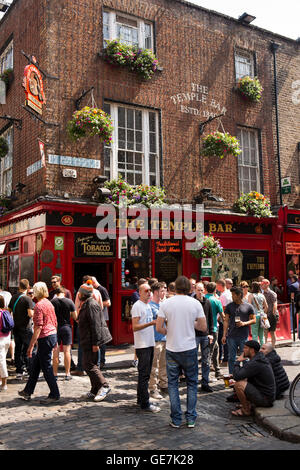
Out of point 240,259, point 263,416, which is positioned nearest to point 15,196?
point 240,259

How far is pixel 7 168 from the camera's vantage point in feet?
48.0

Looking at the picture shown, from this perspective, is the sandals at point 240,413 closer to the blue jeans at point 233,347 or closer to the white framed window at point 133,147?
the blue jeans at point 233,347

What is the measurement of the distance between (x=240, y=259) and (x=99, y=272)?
4820 millimetres

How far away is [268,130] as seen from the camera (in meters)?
15.9

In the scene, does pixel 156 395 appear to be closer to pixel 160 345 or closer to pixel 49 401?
pixel 160 345

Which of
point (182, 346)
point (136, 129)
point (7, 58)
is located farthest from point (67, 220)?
point (7, 58)

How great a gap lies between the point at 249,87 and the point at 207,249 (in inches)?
240

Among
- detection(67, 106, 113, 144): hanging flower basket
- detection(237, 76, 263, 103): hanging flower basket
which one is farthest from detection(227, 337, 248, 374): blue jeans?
detection(237, 76, 263, 103): hanging flower basket

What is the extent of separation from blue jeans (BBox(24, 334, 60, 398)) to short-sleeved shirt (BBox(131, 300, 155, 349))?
4.53ft

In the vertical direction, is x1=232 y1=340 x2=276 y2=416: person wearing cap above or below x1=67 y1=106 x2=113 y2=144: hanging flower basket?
below

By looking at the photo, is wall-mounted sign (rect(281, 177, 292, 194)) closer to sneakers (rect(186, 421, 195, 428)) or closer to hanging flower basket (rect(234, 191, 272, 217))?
hanging flower basket (rect(234, 191, 272, 217))

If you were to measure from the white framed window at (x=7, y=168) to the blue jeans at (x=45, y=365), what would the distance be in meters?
8.79

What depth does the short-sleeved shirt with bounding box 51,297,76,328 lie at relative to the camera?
8531 millimetres
